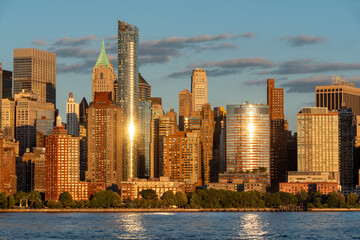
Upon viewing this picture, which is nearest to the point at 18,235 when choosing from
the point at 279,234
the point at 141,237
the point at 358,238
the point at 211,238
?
the point at 141,237

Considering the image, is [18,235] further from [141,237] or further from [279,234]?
[279,234]

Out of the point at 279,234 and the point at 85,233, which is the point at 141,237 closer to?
the point at 85,233

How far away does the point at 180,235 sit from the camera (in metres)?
186

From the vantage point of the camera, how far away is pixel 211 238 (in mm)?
179625

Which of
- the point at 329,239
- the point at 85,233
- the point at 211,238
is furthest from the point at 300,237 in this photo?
the point at 85,233

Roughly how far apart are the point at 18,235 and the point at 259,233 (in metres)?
52.4

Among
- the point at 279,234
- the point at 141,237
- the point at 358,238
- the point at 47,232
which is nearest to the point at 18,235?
the point at 47,232

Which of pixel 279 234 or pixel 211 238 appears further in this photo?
pixel 279 234

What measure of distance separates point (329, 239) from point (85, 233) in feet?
173

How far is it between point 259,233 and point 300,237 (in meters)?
12.3

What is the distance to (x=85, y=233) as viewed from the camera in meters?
192

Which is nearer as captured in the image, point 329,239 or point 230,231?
point 329,239

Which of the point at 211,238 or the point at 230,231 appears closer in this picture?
the point at 211,238

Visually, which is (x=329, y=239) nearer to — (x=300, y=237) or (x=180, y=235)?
(x=300, y=237)
